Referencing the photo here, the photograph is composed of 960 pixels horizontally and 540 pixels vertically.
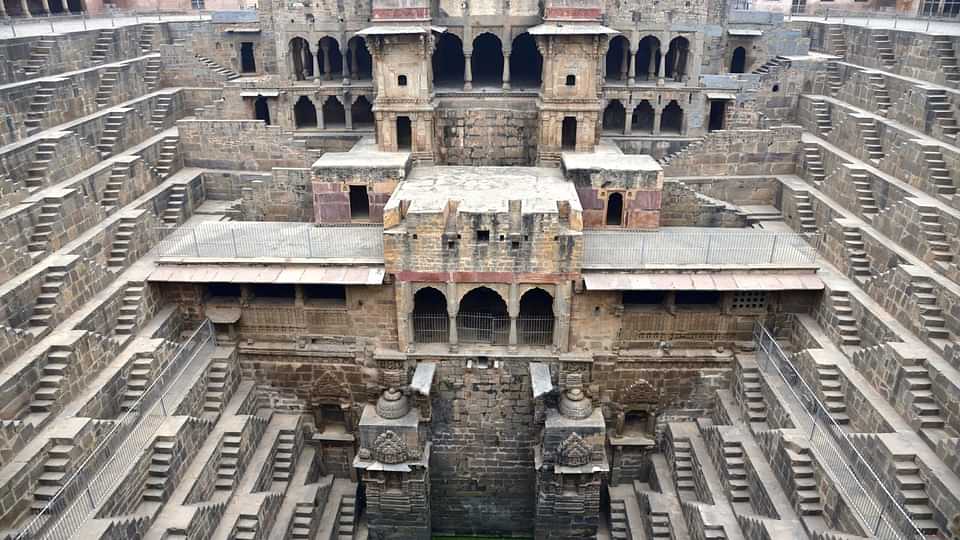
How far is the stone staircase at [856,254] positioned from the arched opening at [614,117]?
1046 centimetres

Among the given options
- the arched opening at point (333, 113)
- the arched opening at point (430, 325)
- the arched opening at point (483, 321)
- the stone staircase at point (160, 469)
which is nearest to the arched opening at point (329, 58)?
the arched opening at point (333, 113)

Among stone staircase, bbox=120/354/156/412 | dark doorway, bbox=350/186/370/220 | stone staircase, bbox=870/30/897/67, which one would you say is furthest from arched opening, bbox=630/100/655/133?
stone staircase, bbox=120/354/156/412

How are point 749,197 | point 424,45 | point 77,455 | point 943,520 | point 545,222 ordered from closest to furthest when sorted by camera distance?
point 943,520 < point 77,455 < point 545,222 < point 424,45 < point 749,197

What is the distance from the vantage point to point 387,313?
19.7 m

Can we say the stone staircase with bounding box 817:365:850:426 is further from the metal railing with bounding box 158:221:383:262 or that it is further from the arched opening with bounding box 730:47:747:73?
the arched opening with bounding box 730:47:747:73

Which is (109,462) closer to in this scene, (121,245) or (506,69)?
(121,245)

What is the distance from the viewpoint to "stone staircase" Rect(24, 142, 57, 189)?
18.7 meters

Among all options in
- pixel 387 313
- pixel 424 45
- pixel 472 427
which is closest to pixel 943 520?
pixel 472 427

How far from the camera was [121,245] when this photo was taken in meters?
19.7

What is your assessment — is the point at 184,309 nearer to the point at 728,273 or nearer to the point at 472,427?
the point at 472,427

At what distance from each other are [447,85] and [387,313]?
1138 centimetres

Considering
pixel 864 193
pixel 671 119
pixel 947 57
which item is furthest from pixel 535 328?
pixel 947 57

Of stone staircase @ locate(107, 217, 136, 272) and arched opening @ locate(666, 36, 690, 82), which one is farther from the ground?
arched opening @ locate(666, 36, 690, 82)

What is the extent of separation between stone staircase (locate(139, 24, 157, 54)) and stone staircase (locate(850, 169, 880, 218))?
90.3 feet
